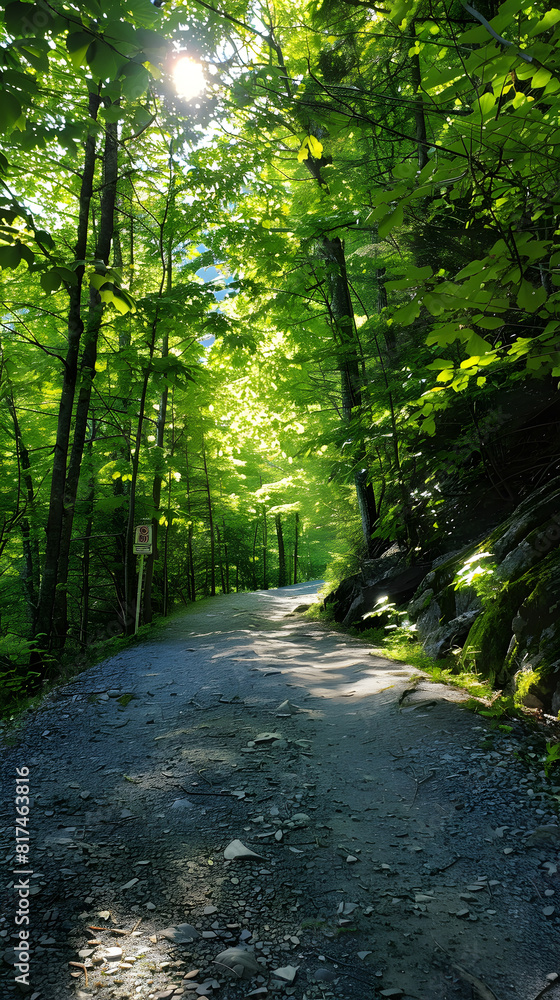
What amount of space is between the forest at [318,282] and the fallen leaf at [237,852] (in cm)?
209

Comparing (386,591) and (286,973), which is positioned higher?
(386,591)

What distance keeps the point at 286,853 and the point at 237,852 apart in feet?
0.76

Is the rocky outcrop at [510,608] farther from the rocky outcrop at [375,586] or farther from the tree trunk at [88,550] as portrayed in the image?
the tree trunk at [88,550]

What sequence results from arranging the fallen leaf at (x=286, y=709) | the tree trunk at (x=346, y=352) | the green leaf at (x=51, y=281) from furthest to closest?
the tree trunk at (x=346, y=352), the fallen leaf at (x=286, y=709), the green leaf at (x=51, y=281)

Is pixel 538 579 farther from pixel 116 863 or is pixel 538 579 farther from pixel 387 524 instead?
pixel 387 524

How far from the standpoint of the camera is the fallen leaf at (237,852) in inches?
90.7

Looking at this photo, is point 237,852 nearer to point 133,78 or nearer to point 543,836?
point 543,836

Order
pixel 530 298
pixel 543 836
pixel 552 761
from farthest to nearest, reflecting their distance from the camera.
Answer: pixel 552 761, pixel 543 836, pixel 530 298

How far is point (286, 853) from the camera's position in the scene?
92.5 inches

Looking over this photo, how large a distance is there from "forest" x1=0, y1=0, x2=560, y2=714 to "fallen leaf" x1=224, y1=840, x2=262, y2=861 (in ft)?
6.85

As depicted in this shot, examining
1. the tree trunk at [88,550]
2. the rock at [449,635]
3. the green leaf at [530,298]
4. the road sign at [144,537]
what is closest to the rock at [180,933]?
the green leaf at [530,298]

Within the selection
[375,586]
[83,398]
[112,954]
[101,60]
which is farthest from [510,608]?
[83,398]

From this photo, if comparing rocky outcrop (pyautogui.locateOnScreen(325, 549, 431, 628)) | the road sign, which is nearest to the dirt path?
rocky outcrop (pyautogui.locateOnScreen(325, 549, 431, 628))

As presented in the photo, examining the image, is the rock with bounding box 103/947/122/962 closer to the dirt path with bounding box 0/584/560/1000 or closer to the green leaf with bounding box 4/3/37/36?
the dirt path with bounding box 0/584/560/1000
